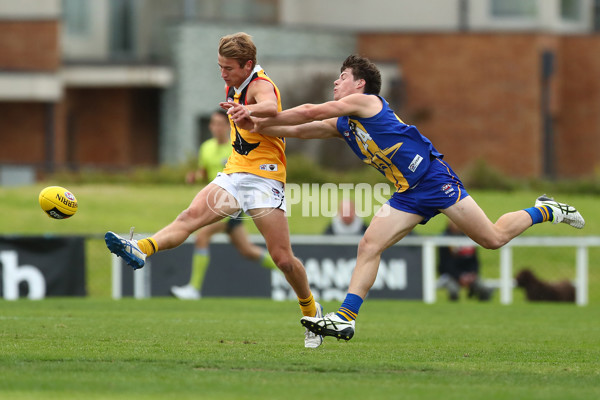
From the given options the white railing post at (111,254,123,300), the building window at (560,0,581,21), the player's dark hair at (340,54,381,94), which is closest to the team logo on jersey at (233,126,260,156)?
the player's dark hair at (340,54,381,94)

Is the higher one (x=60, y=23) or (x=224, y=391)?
(x=60, y=23)

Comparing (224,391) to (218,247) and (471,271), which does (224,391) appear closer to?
(218,247)

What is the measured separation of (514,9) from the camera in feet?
114

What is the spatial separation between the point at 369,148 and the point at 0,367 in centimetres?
333

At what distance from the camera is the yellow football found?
9.34m

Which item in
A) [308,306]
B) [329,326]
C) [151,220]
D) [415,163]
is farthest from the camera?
[151,220]

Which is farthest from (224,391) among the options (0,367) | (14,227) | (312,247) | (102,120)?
(102,120)

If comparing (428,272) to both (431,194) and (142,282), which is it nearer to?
(142,282)

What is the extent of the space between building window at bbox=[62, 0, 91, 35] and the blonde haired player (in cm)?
2360

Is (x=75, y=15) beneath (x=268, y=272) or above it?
above

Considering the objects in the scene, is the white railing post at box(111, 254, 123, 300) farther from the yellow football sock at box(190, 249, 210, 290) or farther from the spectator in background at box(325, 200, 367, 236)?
the spectator in background at box(325, 200, 367, 236)

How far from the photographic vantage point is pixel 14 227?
76.6 ft

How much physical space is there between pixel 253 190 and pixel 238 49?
115 cm

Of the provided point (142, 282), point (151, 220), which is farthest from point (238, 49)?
point (151, 220)
